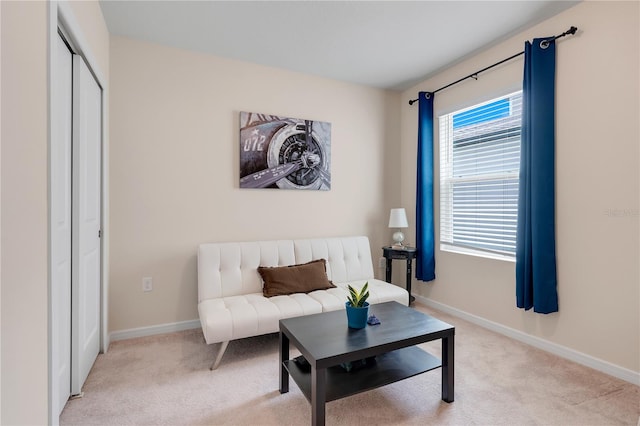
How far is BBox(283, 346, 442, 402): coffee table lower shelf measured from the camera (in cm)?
166

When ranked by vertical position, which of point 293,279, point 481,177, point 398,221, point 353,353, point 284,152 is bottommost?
point 353,353

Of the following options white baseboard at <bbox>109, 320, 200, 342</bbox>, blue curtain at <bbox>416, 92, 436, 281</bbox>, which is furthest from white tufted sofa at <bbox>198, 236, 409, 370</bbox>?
blue curtain at <bbox>416, 92, 436, 281</bbox>

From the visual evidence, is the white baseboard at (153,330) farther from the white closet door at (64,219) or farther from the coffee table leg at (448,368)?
the coffee table leg at (448,368)

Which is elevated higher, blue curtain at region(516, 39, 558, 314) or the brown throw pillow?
blue curtain at region(516, 39, 558, 314)

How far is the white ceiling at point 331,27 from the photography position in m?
2.32

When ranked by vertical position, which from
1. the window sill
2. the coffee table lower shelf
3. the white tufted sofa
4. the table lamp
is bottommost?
the coffee table lower shelf

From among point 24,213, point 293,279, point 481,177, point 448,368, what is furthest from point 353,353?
point 481,177

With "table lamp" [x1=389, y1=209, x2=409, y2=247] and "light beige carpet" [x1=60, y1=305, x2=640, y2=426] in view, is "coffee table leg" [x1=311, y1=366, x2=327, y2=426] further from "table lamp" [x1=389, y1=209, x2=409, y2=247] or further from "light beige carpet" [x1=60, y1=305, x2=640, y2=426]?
"table lamp" [x1=389, y1=209, x2=409, y2=247]

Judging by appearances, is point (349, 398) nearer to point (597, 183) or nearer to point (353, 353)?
point (353, 353)

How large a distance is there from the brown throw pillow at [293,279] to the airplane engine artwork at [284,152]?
0.88m

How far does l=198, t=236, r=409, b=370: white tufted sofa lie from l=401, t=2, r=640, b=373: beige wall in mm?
1274

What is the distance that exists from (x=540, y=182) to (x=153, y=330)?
3.42 metres

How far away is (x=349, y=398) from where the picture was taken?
1903 mm

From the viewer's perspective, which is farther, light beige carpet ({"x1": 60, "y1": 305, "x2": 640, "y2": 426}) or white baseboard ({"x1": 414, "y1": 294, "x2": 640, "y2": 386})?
white baseboard ({"x1": 414, "y1": 294, "x2": 640, "y2": 386})
